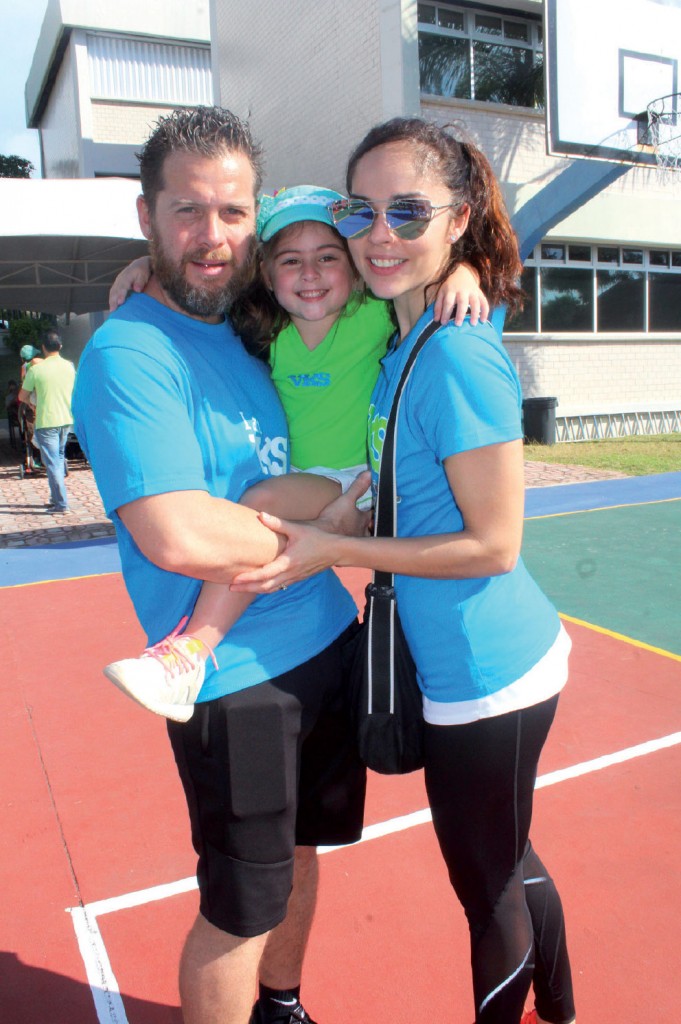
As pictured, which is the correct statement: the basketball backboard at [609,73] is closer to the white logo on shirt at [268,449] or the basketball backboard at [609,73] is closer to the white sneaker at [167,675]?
the white logo on shirt at [268,449]

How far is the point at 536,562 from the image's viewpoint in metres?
7.36

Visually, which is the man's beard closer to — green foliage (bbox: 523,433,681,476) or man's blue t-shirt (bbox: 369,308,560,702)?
man's blue t-shirt (bbox: 369,308,560,702)

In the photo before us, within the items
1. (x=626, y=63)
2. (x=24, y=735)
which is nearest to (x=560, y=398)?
(x=626, y=63)

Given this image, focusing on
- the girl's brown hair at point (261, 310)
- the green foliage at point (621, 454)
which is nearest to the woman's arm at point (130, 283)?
the girl's brown hair at point (261, 310)

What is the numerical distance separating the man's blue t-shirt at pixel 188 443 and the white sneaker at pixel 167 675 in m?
0.06

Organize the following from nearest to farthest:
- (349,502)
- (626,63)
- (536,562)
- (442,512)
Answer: (442,512)
(349,502)
(536,562)
(626,63)

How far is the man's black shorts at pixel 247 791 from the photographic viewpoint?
1777 millimetres

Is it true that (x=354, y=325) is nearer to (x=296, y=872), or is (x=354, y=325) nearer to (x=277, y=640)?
(x=277, y=640)

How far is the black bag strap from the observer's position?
5.70 feet

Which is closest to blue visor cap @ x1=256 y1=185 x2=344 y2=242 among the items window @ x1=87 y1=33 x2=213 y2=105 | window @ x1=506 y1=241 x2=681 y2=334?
window @ x1=506 y1=241 x2=681 y2=334

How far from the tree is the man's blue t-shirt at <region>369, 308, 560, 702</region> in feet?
220

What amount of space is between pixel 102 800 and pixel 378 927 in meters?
1.44

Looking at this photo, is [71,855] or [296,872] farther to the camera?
[71,855]

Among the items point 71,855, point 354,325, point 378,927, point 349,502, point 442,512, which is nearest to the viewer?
point 442,512
